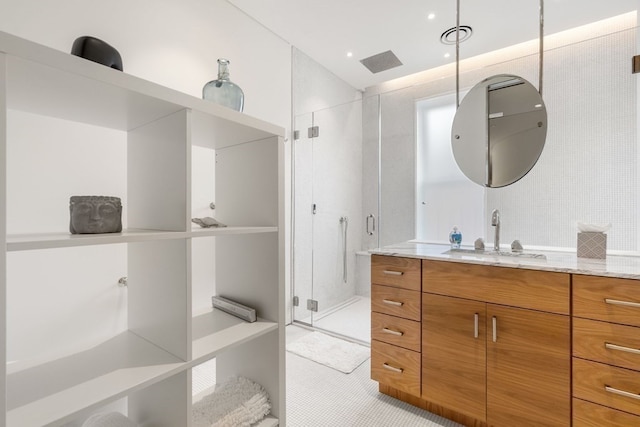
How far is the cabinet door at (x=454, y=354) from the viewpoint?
57.6 inches

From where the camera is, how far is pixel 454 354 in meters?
1.53

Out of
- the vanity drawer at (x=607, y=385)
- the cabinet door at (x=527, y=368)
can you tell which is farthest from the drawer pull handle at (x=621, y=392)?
the cabinet door at (x=527, y=368)

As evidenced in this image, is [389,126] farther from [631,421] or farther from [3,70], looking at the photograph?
[3,70]

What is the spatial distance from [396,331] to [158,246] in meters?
1.44

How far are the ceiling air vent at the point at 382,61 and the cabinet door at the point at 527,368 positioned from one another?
2.63m

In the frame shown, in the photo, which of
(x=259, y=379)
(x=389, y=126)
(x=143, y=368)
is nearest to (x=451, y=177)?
(x=389, y=126)

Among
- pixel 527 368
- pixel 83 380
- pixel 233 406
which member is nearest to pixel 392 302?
pixel 527 368

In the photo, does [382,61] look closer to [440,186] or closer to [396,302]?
[440,186]

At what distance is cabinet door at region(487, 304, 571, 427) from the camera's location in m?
1.27

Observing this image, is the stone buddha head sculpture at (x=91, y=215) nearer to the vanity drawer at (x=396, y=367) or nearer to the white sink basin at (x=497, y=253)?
the vanity drawer at (x=396, y=367)

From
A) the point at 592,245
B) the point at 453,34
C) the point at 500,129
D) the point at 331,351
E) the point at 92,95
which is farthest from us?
the point at 453,34

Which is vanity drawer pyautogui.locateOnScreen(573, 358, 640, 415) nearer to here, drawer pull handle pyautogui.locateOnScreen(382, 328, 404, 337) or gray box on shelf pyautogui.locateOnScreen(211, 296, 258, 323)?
drawer pull handle pyautogui.locateOnScreen(382, 328, 404, 337)

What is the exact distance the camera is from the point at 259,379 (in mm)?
1017

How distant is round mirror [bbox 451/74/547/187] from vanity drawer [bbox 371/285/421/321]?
1047mm
